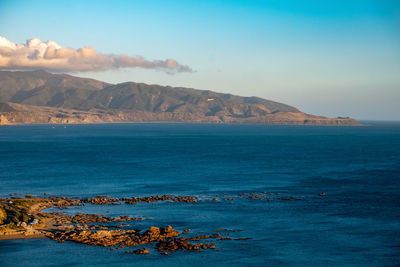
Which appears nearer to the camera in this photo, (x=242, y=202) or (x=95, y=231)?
(x=95, y=231)

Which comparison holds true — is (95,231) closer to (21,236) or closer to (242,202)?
(21,236)

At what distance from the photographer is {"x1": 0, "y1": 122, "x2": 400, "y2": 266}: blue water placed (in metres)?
59.4

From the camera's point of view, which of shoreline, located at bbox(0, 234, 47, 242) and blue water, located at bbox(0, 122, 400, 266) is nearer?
blue water, located at bbox(0, 122, 400, 266)

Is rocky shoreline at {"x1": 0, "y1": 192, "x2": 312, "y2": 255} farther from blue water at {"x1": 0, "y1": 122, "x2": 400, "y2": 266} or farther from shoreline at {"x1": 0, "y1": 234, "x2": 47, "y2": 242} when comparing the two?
blue water at {"x1": 0, "y1": 122, "x2": 400, "y2": 266}

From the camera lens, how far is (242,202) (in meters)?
92.8

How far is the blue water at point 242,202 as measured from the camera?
59.4 metres

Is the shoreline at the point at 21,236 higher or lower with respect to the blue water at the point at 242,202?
lower

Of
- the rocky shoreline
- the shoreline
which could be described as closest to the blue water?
the shoreline

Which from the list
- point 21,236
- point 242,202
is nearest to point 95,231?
point 21,236

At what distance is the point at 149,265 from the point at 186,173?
269 ft

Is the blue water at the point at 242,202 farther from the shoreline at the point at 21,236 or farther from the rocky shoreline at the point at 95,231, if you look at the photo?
the rocky shoreline at the point at 95,231

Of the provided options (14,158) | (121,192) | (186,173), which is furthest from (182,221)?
(14,158)

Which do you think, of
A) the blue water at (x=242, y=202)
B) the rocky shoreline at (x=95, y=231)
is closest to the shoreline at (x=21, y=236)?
the rocky shoreline at (x=95, y=231)

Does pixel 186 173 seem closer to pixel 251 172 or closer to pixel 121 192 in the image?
pixel 251 172
